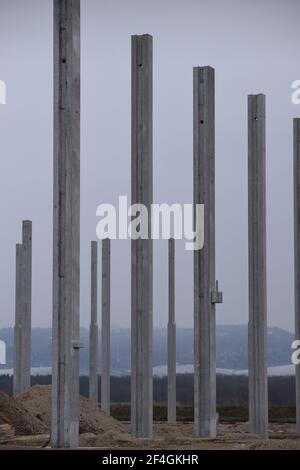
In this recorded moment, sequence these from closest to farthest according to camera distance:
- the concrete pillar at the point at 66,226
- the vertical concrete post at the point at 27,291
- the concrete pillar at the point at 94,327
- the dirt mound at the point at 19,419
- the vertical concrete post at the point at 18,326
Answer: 1. the concrete pillar at the point at 66,226
2. the dirt mound at the point at 19,419
3. the vertical concrete post at the point at 27,291
4. the vertical concrete post at the point at 18,326
5. the concrete pillar at the point at 94,327

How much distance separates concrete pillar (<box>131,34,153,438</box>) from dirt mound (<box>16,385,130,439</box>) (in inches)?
126

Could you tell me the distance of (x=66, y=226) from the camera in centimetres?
1501

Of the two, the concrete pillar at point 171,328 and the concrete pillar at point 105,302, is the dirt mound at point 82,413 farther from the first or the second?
the concrete pillar at point 105,302

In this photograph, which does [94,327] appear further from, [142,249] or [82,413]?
[142,249]

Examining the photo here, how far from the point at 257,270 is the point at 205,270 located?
229 centimetres

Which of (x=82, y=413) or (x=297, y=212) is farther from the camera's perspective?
(x=297, y=212)

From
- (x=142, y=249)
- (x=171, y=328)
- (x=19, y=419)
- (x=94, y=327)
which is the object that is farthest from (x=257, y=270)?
(x=94, y=327)

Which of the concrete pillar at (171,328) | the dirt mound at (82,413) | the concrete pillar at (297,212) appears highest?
the concrete pillar at (297,212)

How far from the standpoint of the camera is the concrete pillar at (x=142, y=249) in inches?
725

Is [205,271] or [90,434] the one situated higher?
[205,271]

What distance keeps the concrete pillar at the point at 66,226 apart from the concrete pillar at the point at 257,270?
7.42m

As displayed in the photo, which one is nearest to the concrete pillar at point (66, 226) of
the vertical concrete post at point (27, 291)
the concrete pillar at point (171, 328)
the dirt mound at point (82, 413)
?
the dirt mound at point (82, 413)

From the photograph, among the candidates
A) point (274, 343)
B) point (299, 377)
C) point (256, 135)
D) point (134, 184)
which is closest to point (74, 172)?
point (134, 184)
